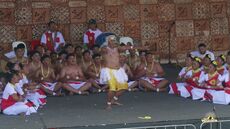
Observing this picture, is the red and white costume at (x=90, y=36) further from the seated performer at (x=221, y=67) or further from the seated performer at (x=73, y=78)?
the seated performer at (x=221, y=67)

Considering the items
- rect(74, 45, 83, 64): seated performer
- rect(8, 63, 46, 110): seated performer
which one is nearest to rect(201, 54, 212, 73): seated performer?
rect(74, 45, 83, 64): seated performer

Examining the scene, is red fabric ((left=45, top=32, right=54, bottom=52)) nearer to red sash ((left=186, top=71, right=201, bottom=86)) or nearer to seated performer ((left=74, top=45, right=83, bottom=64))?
seated performer ((left=74, top=45, right=83, bottom=64))

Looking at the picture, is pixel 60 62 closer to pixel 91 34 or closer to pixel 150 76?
pixel 91 34

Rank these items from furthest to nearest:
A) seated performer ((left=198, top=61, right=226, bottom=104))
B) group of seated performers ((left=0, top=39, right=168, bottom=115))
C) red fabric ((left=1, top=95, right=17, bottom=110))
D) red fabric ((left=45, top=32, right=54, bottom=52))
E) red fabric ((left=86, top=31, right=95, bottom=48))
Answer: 1. red fabric ((left=86, top=31, right=95, bottom=48))
2. red fabric ((left=45, top=32, right=54, bottom=52))
3. group of seated performers ((left=0, top=39, right=168, bottom=115))
4. seated performer ((left=198, top=61, right=226, bottom=104))
5. red fabric ((left=1, top=95, right=17, bottom=110))

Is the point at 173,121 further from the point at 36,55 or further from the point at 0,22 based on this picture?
the point at 0,22

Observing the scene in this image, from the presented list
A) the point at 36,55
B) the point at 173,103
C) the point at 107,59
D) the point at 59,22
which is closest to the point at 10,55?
the point at 36,55

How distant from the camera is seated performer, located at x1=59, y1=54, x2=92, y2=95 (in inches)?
398

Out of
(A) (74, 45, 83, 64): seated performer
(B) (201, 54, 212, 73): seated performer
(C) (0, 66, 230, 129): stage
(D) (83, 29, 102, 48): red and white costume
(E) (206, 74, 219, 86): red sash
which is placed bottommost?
(C) (0, 66, 230, 129): stage

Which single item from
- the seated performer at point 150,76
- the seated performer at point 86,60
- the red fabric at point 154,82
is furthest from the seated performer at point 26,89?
the red fabric at point 154,82

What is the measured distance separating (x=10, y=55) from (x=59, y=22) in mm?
1803

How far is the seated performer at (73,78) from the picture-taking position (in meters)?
10.1

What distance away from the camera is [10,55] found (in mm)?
10953

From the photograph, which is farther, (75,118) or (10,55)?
(10,55)

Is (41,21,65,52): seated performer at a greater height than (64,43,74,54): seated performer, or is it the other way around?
(41,21,65,52): seated performer
